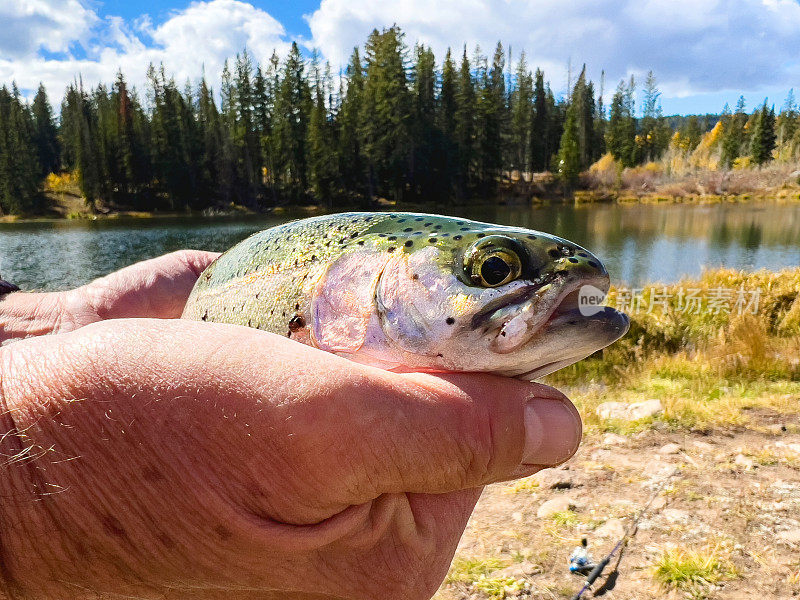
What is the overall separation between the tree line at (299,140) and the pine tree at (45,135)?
9295mm

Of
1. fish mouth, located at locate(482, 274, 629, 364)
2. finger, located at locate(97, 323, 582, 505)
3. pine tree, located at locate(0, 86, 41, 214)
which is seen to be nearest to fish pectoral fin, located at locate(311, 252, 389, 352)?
finger, located at locate(97, 323, 582, 505)

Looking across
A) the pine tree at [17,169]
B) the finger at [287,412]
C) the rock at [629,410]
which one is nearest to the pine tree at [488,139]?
the pine tree at [17,169]

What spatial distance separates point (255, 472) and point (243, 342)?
1.24ft

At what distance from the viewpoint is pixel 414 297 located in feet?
6.09

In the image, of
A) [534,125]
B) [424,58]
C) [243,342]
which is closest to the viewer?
[243,342]

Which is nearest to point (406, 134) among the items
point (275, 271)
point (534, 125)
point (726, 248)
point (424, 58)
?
point (424, 58)

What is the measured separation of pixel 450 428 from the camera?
1.77m

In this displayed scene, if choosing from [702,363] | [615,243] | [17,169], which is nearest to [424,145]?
[615,243]

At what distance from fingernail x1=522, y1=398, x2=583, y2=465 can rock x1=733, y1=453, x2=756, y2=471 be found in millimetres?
4387

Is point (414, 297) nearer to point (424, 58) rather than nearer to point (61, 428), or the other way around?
point (61, 428)

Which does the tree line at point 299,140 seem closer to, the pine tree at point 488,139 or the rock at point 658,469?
the pine tree at point 488,139

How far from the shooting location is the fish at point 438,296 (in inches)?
68.8

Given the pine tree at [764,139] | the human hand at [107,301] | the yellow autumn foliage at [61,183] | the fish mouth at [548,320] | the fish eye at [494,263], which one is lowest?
the human hand at [107,301]
